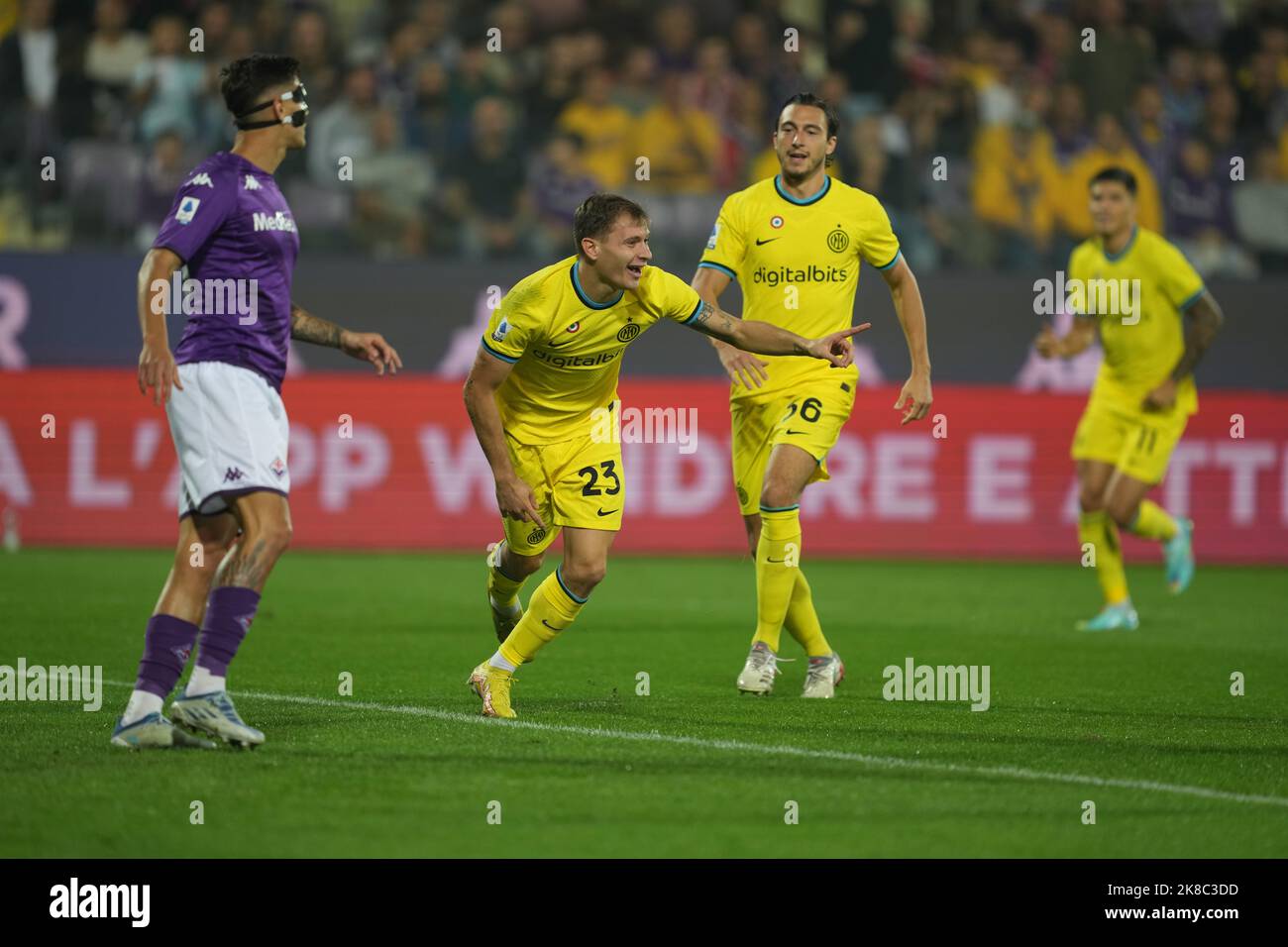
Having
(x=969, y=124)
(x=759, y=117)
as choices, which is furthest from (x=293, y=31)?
(x=969, y=124)

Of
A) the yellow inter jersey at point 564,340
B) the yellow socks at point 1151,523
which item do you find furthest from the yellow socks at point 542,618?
the yellow socks at point 1151,523

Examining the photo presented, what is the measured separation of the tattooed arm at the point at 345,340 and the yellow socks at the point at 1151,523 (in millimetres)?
7159

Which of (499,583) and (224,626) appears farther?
(499,583)

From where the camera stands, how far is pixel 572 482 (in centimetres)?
764

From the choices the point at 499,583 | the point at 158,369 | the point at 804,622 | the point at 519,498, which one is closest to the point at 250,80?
the point at 158,369

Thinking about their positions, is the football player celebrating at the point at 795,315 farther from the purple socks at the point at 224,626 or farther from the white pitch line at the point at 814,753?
the purple socks at the point at 224,626

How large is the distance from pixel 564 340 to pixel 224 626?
73.5 inches

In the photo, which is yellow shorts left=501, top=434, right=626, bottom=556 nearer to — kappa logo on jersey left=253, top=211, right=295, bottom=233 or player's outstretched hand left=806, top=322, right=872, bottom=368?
player's outstretched hand left=806, top=322, right=872, bottom=368

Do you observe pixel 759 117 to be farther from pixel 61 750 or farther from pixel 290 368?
pixel 61 750

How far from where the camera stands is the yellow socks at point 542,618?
24.3ft

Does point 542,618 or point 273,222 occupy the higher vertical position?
point 273,222

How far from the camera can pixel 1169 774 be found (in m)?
6.28

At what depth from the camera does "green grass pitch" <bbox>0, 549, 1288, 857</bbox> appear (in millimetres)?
5148

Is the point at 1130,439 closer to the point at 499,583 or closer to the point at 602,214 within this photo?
the point at 499,583
